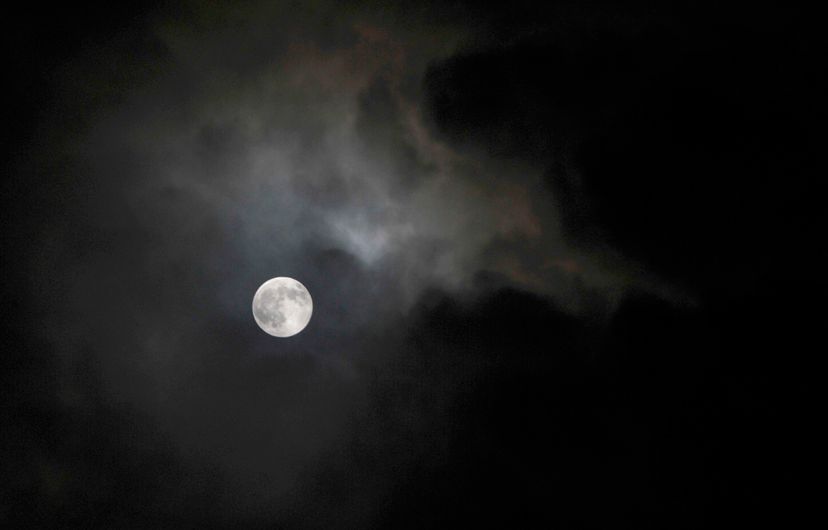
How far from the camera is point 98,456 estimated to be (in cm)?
3484

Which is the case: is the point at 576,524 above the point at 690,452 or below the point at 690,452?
below

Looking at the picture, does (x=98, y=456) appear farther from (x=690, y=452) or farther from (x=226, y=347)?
(x=690, y=452)

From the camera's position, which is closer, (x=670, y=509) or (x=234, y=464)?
(x=670, y=509)

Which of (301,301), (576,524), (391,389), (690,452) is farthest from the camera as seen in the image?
(391,389)

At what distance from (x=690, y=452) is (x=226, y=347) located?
113 ft

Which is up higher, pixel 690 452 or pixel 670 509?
pixel 690 452

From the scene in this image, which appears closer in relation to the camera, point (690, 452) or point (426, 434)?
point (690, 452)

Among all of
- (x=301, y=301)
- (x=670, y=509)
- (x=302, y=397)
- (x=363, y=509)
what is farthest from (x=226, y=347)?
(x=670, y=509)

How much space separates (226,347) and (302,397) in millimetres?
7085

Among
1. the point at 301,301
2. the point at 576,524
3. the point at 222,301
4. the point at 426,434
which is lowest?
the point at 576,524

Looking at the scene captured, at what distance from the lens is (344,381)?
1539 inches

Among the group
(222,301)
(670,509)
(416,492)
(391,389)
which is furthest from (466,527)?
(222,301)

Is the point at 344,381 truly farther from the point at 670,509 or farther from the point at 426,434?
the point at 670,509

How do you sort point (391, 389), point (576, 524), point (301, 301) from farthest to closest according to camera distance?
point (391, 389), point (576, 524), point (301, 301)
